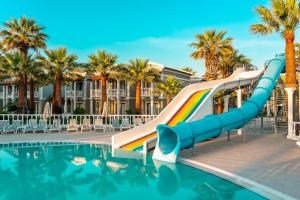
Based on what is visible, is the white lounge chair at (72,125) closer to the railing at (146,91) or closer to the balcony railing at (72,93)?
the railing at (146,91)

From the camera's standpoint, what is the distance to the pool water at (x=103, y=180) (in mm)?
7043

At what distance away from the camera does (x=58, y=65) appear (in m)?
27.6

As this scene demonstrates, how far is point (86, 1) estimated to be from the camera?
3044 centimetres

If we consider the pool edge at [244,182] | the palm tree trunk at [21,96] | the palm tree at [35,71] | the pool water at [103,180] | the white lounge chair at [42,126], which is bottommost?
the pool water at [103,180]

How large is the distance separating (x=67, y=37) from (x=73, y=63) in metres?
11.3

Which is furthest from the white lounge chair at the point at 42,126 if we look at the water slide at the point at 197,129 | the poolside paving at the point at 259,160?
the water slide at the point at 197,129

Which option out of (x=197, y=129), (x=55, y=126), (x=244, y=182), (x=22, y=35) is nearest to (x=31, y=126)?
(x=55, y=126)

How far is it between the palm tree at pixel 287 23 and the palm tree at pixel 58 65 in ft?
58.9

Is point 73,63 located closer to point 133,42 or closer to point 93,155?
point 133,42

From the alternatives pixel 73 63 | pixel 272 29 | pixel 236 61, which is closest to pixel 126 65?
pixel 73 63

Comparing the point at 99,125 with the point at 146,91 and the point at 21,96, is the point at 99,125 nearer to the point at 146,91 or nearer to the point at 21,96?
the point at 21,96

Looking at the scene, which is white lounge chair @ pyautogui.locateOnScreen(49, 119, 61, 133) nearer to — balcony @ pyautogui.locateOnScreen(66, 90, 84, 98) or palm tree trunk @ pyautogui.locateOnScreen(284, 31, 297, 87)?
palm tree trunk @ pyautogui.locateOnScreen(284, 31, 297, 87)

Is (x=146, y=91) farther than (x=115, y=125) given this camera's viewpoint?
Yes

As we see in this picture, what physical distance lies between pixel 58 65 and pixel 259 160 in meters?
22.0
